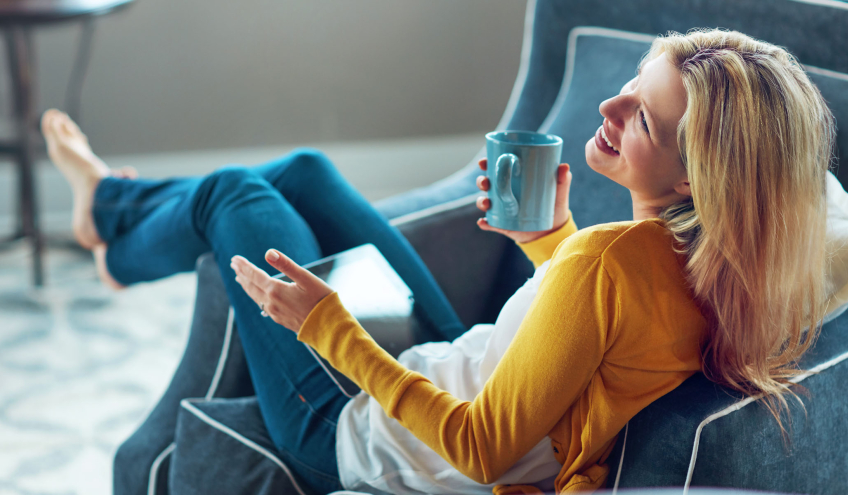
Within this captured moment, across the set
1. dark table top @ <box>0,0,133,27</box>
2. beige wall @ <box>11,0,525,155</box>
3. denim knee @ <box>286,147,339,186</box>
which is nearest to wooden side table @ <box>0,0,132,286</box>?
dark table top @ <box>0,0,133,27</box>

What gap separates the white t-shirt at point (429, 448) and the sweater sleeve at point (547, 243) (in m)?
0.11

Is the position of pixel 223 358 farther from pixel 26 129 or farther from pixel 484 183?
pixel 26 129

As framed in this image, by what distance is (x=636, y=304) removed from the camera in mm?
647

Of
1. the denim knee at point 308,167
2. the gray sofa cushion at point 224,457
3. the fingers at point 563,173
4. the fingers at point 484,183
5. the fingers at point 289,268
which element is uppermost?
the fingers at point 563,173

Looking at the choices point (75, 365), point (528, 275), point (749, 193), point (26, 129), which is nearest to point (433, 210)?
point (528, 275)

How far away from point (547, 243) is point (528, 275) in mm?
58

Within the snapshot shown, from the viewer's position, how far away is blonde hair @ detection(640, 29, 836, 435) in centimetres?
61

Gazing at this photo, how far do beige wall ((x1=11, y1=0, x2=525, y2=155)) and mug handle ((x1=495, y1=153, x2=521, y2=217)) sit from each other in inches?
75.0

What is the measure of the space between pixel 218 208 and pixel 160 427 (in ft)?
1.07

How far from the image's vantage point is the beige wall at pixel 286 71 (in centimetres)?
236

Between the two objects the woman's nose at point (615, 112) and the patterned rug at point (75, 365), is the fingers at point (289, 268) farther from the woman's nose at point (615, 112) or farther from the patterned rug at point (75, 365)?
the patterned rug at point (75, 365)

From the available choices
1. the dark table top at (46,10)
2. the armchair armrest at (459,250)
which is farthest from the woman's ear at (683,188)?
the dark table top at (46,10)

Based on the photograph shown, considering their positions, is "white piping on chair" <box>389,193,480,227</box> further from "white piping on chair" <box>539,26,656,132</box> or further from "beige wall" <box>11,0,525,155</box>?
"beige wall" <box>11,0,525,155</box>

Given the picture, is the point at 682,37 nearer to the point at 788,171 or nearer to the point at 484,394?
the point at 788,171
